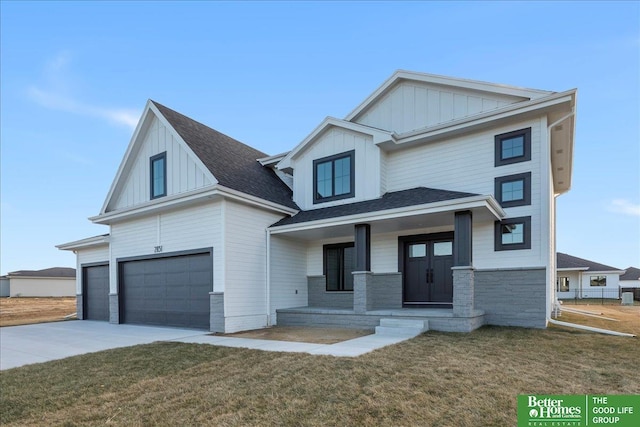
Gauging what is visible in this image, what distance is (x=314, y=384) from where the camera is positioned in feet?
16.2

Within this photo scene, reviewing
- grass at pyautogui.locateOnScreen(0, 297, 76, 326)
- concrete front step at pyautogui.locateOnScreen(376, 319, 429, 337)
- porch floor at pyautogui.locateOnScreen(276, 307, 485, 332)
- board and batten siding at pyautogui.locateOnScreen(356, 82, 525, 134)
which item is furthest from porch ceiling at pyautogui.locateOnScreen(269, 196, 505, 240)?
grass at pyautogui.locateOnScreen(0, 297, 76, 326)

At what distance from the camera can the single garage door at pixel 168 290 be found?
1153 centimetres

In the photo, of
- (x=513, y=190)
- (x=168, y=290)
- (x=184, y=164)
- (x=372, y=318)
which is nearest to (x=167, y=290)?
(x=168, y=290)

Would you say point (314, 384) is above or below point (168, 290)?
above

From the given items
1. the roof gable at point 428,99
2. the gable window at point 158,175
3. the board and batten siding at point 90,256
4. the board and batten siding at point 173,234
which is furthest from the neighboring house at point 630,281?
the board and batten siding at point 90,256

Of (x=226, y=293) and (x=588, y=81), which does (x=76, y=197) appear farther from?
(x=588, y=81)

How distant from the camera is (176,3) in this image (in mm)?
12875

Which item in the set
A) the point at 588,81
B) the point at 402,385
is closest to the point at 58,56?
the point at 402,385

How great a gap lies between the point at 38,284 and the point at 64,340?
139 ft

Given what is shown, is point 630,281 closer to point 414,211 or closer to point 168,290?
point 414,211

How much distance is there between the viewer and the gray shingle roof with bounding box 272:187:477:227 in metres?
10.2

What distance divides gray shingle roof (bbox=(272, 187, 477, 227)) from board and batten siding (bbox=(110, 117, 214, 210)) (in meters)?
3.28

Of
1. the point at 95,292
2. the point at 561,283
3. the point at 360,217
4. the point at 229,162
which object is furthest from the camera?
the point at 561,283

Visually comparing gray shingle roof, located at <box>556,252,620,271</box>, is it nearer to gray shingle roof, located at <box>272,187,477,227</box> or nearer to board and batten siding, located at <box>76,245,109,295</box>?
gray shingle roof, located at <box>272,187,477,227</box>
